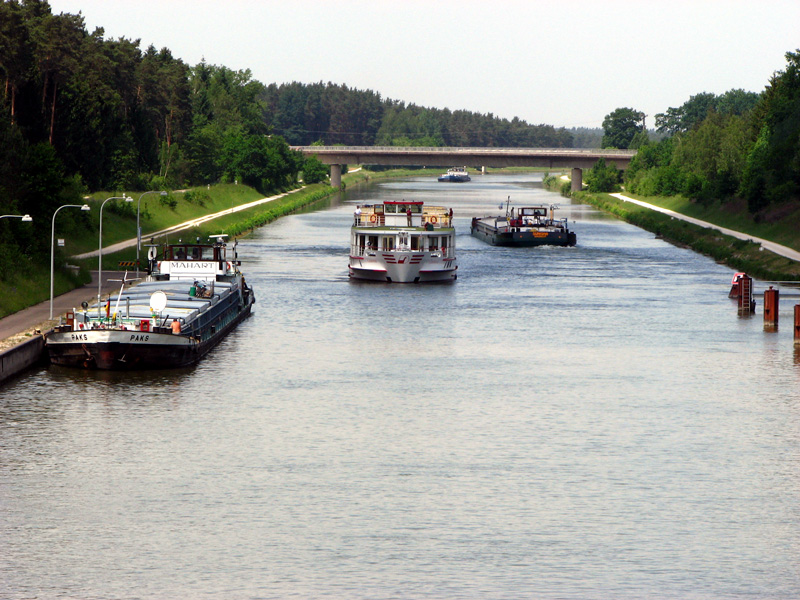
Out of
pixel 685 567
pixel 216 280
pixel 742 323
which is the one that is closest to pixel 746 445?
pixel 685 567

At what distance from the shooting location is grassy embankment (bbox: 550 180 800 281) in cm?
8812

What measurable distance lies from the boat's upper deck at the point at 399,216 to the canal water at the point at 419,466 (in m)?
24.0

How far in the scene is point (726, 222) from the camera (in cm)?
12762

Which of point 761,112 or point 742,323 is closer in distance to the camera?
point 742,323

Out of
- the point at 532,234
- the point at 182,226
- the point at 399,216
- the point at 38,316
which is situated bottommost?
the point at 38,316

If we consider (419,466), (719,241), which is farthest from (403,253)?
(419,466)

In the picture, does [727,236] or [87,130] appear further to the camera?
[87,130]

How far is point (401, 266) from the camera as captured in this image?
82250 millimetres

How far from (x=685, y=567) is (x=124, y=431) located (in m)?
19.9

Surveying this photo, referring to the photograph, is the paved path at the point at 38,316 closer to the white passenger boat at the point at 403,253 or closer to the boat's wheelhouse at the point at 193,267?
the boat's wheelhouse at the point at 193,267

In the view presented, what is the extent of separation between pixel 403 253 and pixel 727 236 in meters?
41.9

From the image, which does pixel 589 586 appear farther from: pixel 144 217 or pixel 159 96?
pixel 159 96

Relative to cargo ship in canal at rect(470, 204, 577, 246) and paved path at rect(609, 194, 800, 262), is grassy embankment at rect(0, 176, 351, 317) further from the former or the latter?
paved path at rect(609, 194, 800, 262)

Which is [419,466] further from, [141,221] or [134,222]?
[141,221]
